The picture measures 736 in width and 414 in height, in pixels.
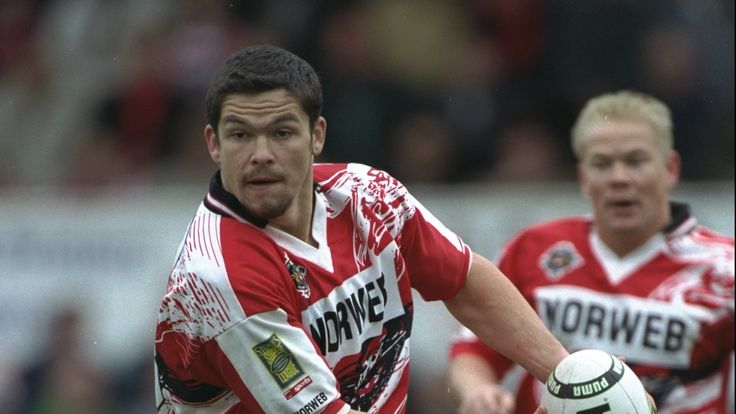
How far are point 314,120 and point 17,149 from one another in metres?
9.80

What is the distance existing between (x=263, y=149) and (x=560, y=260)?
2979 mm

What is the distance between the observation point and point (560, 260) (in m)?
7.95

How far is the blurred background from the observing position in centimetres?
1190

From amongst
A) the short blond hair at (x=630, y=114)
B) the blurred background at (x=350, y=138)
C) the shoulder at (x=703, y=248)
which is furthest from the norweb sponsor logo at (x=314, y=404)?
the blurred background at (x=350, y=138)

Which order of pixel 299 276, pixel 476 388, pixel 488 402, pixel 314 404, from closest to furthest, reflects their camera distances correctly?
1. pixel 314 404
2. pixel 299 276
3. pixel 488 402
4. pixel 476 388

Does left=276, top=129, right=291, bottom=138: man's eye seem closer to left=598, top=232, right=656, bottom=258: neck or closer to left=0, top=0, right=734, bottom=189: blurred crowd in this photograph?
left=598, top=232, right=656, bottom=258: neck

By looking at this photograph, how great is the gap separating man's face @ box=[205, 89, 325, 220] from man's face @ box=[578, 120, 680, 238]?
2.74m

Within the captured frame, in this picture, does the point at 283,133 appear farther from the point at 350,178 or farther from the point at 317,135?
the point at 350,178

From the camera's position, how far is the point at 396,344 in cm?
605

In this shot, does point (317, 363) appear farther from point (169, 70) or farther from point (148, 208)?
point (169, 70)

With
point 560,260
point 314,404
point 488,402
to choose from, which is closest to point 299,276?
point 314,404

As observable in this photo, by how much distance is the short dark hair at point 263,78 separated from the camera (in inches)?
213

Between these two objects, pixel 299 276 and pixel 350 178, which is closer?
pixel 299 276

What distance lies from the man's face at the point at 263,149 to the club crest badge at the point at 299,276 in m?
0.19
